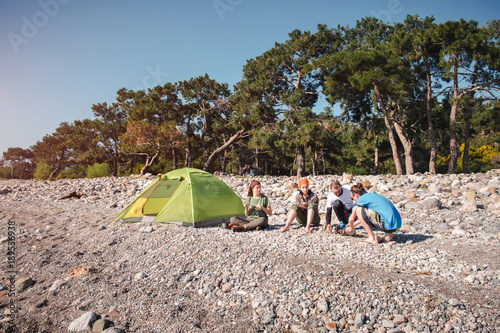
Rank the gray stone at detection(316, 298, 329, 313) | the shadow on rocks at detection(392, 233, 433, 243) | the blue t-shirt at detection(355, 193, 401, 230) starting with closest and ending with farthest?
1. the gray stone at detection(316, 298, 329, 313)
2. the blue t-shirt at detection(355, 193, 401, 230)
3. the shadow on rocks at detection(392, 233, 433, 243)

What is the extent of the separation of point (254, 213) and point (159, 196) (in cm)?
328

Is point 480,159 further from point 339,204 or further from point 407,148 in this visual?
point 339,204

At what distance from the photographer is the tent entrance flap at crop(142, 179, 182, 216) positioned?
8555mm

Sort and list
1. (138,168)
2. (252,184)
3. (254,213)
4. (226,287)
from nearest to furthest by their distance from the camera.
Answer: (226,287) < (254,213) < (252,184) < (138,168)

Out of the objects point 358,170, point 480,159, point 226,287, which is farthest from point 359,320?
point 480,159

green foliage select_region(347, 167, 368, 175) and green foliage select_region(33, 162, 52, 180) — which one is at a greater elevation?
green foliage select_region(33, 162, 52, 180)

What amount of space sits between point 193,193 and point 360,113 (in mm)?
17042

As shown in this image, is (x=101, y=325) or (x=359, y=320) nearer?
(x=359, y=320)

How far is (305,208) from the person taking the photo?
7043 millimetres

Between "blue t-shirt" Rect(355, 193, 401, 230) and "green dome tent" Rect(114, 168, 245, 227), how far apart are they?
12.1 feet

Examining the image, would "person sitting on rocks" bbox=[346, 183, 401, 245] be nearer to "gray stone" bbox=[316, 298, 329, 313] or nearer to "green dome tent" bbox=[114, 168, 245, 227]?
"gray stone" bbox=[316, 298, 329, 313]

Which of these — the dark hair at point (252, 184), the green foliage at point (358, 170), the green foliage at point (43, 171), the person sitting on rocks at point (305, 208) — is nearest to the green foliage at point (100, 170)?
the green foliage at point (43, 171)

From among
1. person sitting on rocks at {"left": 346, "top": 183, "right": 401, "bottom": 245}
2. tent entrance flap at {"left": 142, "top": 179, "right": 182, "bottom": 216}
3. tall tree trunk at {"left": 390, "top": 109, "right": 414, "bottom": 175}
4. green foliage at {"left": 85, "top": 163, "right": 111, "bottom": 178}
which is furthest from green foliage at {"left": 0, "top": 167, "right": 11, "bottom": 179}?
person sitting on rocks at {"left": 346, "top": 183, "right": 401, "bottom": 245}

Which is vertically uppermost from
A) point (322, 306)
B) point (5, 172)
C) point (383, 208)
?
point (5, 172)
